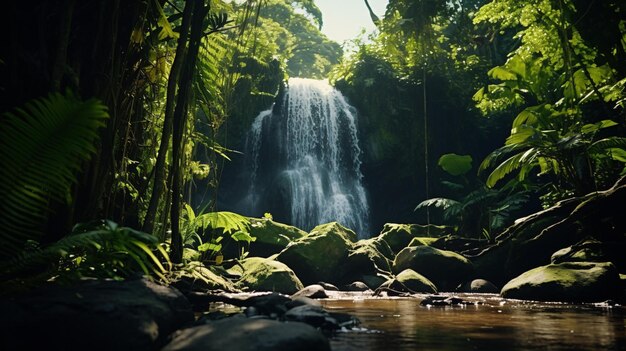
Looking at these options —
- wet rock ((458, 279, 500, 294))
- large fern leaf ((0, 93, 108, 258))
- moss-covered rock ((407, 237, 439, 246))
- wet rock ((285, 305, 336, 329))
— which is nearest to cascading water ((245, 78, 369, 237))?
moss-covered rock ((407, 237, 439, 246))

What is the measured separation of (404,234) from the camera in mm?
14289

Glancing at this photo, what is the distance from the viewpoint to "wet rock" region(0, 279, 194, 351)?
2.60 meters

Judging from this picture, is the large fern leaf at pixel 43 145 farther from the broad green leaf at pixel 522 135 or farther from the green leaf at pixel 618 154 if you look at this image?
the broad green leaf at pixel 522 135

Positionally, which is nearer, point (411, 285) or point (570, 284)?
point (570, 284)

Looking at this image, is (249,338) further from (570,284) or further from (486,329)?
(570,284)

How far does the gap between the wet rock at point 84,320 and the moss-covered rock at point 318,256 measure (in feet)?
26.1

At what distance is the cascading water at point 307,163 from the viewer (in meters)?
18.6

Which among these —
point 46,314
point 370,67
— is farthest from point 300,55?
point 46,314

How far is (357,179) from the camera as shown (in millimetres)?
20031

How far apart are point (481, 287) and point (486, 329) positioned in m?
6.45

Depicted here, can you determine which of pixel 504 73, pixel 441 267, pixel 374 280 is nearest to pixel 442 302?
pixel 441 267

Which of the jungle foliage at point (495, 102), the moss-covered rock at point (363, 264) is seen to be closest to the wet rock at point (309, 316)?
the jungle foliage at point (495, 102)

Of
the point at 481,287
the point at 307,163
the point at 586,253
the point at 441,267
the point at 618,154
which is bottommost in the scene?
the point at 481,287

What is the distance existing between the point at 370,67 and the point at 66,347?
20172mm
